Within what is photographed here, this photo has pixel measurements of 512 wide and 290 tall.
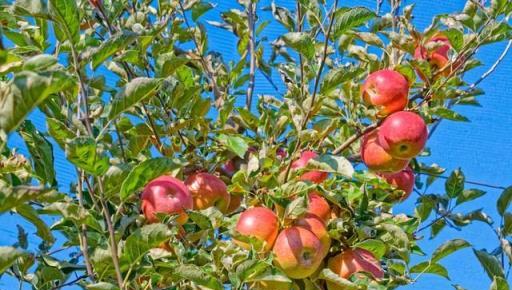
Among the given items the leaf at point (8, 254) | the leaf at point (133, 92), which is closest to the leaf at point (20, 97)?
the leaf at point (8, 254)

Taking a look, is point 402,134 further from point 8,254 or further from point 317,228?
point 8,254

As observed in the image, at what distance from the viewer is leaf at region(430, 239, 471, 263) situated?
1.20 meters

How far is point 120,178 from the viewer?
0.96m

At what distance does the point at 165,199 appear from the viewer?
1165 millimetres

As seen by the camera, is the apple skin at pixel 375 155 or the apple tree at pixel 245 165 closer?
the apple tree at pixel 245 165

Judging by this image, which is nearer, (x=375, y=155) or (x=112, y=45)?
(x=112, y=45)

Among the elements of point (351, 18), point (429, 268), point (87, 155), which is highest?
point (351, 18)

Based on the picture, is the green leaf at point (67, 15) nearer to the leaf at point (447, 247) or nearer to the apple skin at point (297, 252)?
the apple skin at point (297, 252)

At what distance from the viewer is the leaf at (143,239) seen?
0.95 meters

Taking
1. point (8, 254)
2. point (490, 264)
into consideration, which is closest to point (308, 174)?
point (490, 264)

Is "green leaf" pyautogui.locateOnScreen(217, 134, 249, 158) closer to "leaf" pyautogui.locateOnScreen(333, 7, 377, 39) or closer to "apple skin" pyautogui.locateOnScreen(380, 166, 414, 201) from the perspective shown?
"leaf" pyautogui.locateOnScreen(333, 7, 377, 39)

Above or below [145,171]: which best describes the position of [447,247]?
below

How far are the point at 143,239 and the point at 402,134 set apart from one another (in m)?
0.45

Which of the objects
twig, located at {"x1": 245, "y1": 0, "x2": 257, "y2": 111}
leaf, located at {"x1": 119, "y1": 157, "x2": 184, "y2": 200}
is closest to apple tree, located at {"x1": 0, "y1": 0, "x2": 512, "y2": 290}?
leaf, located at {"x1": 119, "y1": 157, "x2": 184, "y2": 200}
